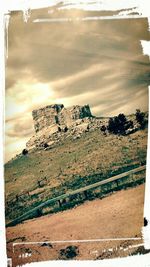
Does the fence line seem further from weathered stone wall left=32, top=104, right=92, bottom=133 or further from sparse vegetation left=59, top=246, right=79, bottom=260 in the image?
weathered stone wall left=32, top=104, right=92, bottom=133

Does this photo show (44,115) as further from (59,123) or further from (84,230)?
(84,230)

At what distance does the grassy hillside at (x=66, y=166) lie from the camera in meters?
3.56

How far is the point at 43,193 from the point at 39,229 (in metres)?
0.27

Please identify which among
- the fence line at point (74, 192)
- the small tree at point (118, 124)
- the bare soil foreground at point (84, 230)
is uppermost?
the small tree at point (118, 124)

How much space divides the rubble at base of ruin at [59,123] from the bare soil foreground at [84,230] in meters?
0.55

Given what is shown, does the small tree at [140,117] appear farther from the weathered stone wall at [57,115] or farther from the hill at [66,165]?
the weathered stone wall at [57,115]

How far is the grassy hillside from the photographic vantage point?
3.56 m

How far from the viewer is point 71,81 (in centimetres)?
352

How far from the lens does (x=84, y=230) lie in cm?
352

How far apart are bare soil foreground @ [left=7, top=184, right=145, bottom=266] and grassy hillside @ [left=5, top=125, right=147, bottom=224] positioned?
0.16 meters

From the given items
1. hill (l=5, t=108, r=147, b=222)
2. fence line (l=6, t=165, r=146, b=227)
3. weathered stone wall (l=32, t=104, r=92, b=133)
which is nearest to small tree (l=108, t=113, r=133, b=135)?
hill (l=5, t=108, r=147, b=222)

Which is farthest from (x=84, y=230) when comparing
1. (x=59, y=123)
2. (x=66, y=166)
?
(x=59, y=123)

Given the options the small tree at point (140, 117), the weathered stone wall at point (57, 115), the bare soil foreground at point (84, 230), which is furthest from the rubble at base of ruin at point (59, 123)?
the bare soil foreground at point (84, 230)

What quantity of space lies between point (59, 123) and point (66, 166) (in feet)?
1.11
